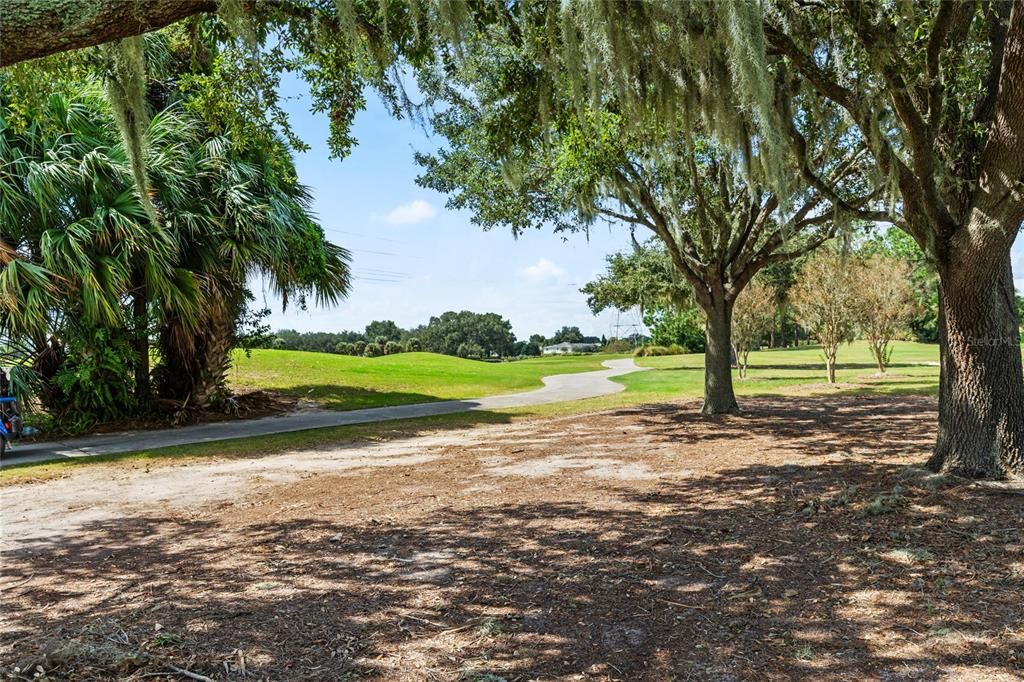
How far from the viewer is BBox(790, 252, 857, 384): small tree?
18.6m

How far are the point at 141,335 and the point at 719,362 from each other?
461 inches

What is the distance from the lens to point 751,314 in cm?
2027

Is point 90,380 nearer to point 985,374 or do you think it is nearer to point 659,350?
point 985,374

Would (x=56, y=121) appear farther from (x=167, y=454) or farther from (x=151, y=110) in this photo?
(x=167, y=454)

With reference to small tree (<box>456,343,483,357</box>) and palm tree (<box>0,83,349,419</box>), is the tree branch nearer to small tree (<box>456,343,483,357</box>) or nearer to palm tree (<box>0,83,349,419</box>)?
palm tree (<box>0,83,349,419</box>)

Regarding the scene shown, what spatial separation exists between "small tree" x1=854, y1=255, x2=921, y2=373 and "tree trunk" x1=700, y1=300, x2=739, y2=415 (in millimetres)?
9574

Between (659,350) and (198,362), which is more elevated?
(198,362)

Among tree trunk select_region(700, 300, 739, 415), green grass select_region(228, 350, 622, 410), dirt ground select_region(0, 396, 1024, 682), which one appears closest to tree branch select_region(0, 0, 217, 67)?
dirt ground select_region(0, 396, 1024, 682)

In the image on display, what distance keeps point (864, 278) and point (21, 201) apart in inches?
840

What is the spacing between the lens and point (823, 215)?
9.91 meters

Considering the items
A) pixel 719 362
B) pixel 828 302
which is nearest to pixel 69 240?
pixel 719 362

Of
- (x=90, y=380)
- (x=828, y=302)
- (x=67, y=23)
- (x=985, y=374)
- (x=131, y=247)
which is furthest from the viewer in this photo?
(x=828, y=302)

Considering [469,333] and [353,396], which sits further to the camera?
[469,333]

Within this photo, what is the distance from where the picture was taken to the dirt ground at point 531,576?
263 cm
